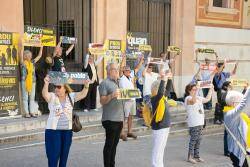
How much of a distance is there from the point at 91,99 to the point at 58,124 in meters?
6.30

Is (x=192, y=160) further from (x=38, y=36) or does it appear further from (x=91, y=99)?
(x=38, y=36)

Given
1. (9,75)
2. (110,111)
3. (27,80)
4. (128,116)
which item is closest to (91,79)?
(27,80)

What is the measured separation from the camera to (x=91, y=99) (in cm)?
1248

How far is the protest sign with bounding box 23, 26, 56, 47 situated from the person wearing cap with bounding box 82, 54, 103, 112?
1184 millimetres

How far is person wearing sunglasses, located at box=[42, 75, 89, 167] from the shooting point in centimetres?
618

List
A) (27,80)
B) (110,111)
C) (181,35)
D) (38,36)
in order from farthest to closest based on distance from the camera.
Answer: (181,35), (38,36), (27,80), (110,111)

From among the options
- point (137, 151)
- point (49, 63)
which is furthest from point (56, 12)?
point (137, 151)

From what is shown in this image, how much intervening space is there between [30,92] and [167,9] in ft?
23.0

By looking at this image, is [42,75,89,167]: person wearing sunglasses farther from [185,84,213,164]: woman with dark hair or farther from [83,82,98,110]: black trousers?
[83,82,98,110]: black trousers

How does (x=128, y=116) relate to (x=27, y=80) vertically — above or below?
below

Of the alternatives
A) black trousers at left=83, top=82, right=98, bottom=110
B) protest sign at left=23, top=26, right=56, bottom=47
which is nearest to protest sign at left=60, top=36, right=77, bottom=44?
protest sign at left=23, top=26, right=56, bottom=47

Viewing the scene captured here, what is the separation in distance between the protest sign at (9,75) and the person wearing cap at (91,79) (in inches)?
82.4

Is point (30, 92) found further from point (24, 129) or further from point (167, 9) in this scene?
point (167, 9)

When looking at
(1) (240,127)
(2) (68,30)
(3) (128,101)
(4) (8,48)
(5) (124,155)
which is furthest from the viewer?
(2) (68,30)
